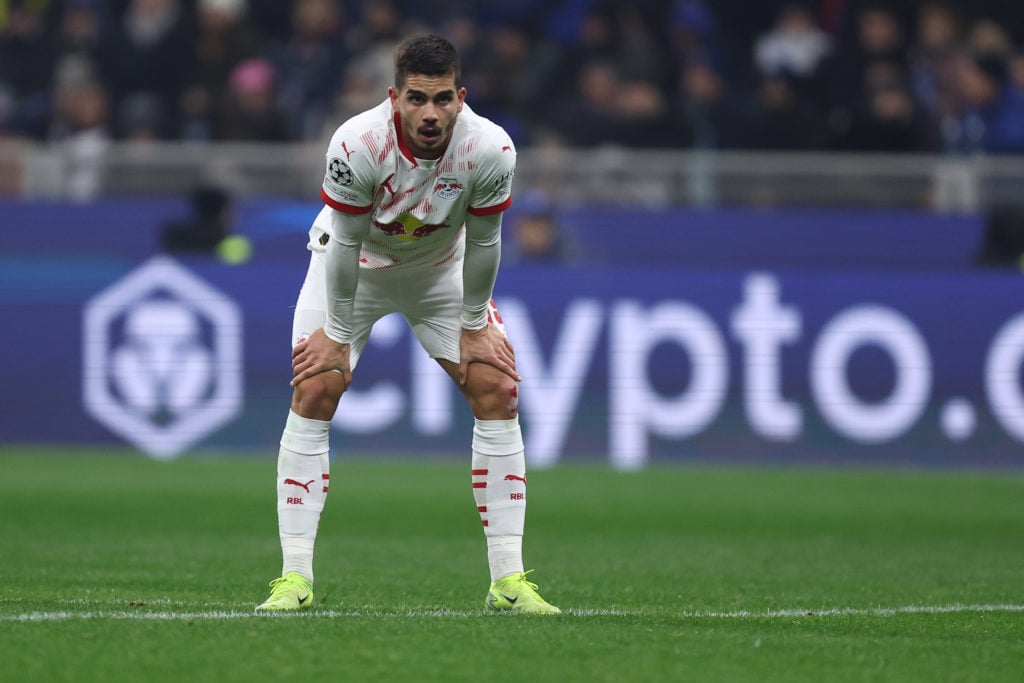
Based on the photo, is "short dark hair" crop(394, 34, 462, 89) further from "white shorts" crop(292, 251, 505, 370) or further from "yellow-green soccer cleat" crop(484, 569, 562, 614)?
"yellow-green soccer cleat" crop(484, 569, 562, 614)

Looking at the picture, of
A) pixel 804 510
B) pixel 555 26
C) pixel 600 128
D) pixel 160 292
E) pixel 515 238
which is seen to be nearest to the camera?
pixel 804 510

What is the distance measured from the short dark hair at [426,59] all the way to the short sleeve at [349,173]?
27 cm

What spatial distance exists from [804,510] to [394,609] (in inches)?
214

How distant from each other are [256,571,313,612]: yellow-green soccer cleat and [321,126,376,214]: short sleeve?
56.0 inches

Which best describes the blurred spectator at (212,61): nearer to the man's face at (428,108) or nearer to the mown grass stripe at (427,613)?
→ the man's face at (428,108)

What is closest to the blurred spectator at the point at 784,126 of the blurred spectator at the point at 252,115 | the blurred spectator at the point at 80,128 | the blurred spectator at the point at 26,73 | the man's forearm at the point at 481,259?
the blurred spectator at the point at 252,115

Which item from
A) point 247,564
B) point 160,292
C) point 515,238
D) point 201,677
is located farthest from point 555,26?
point 201,677

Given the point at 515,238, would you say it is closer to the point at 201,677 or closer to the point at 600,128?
the point at 600,128

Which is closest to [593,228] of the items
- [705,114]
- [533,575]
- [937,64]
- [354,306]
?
[705,114]

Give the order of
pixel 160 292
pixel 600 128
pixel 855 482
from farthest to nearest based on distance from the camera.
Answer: pixel 600 128 < pixel 160 292 < pixel 855 482

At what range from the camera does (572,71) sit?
17562 millimetres

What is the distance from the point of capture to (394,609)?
20.7ft

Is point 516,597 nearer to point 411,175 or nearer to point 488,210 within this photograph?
point 488,210

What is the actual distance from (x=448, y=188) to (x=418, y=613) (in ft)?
5.28
